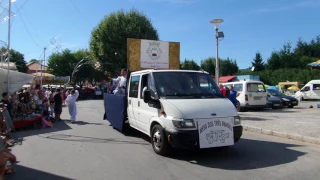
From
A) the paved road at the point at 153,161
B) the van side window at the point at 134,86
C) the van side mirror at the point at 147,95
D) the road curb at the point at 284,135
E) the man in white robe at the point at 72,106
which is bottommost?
the paved road at the point at 153,161

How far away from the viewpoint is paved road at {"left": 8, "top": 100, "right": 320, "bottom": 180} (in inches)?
211

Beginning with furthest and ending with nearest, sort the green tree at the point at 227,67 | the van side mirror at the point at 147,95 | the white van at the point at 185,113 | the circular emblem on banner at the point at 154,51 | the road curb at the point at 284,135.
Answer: the green tree at the point at 227,67 → the circular emblem on banner at the point at 154,51 → the road curb at the point at 284,135 → the van side mirror at the point at 147,95 → the white van at the point at 185,113

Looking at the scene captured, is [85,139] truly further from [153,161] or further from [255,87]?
[255,87]

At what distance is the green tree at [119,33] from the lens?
36812 millimetres

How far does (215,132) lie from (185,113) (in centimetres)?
78

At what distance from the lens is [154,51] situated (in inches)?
454

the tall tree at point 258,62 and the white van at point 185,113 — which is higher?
the tall tree at point 258,62

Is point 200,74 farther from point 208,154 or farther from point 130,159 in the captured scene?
point 130,159

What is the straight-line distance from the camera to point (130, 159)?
648 cm

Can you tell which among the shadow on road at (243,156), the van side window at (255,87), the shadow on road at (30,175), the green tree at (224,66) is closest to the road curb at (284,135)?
the shadow on road at (243,156)

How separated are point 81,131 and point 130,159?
4.74m

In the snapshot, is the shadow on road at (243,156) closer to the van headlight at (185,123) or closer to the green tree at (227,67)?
the van headlight at (185,123)

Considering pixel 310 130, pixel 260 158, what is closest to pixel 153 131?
pixel 260 158

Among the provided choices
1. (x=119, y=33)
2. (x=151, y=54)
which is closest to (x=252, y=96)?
(x=151, y=54)
